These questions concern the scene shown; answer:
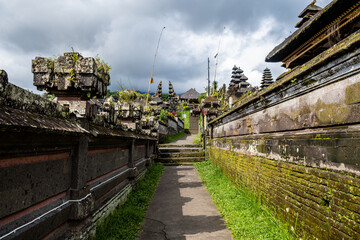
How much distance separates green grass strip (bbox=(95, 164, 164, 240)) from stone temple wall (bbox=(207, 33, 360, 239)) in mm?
2521

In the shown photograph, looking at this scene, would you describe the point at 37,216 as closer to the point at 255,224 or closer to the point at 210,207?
the point at 255,224

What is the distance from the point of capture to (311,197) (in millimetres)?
2904

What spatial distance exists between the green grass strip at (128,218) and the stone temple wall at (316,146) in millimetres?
2521

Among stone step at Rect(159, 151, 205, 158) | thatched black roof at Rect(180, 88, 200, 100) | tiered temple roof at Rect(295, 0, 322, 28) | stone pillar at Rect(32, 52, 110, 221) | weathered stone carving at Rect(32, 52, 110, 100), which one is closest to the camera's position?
stone pillar at Rect(32, 52, 110, 221)

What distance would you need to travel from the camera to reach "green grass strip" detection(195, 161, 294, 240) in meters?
3.54

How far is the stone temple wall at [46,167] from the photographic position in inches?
70.1

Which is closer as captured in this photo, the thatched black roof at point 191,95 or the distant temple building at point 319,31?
the distant temple building at point 319,31

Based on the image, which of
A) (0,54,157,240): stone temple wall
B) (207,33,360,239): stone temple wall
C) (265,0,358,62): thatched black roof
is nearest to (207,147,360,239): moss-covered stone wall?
(207,33,360,239): stone temple wall

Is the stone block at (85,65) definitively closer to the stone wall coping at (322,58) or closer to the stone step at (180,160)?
the stone wall coping at (322,58)

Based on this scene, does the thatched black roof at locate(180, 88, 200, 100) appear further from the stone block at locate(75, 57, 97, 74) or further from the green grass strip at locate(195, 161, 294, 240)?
the stone block at locate(75, 57, 97, 74)

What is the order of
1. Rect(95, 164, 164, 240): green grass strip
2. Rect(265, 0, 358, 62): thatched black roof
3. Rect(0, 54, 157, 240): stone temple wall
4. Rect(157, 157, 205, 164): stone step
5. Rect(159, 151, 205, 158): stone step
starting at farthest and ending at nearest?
Rect(159, 151, 205, 158): stone step
Rect(157, 157, 205, 164): stone step
Rect(265, 0, 358, 62): thatched black roof
Rect(95, 164, 164, 240): green grass strip
Rect(0, 54, 157, 240): stone temple wall

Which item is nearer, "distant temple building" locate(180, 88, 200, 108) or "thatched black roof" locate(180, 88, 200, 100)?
"distant temple building" locate(180, 88, 200, 108)

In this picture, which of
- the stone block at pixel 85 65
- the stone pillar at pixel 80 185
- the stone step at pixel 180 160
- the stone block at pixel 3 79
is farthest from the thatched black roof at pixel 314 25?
the stone step at pixel 180 160

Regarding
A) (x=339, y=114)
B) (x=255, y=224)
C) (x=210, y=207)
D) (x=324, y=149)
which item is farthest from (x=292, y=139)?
(x=210, y=207)
